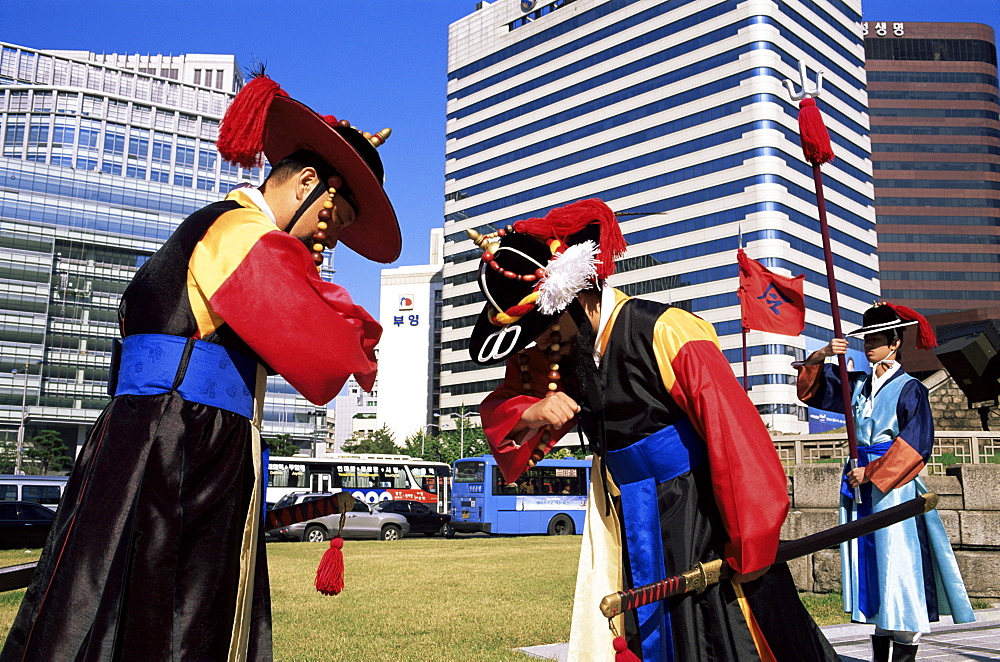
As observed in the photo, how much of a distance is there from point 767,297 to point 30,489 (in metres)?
23.1

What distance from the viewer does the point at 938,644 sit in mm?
6102

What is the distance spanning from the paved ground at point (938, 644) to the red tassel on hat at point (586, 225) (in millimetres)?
3487

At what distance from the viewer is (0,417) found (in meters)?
65.8

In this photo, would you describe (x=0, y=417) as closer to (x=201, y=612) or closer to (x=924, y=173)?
(x=201, y=612)

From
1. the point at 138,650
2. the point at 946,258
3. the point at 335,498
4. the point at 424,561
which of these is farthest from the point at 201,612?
the point at 946,258

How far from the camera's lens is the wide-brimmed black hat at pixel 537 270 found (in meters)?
3.04

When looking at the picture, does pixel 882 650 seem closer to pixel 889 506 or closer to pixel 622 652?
pixel 889 506

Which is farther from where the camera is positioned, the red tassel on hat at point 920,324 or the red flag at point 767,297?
the red flag at point 767,297

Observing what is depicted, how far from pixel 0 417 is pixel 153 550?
76235mm

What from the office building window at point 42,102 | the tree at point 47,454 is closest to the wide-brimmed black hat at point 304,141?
the tree at point 47,454

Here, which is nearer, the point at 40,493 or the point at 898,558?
the point at 898,558

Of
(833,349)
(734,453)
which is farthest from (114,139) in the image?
(734,453)

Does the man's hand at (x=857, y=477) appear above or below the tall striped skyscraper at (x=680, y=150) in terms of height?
below

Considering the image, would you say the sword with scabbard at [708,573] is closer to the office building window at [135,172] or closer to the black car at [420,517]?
the black car at [420,517]
